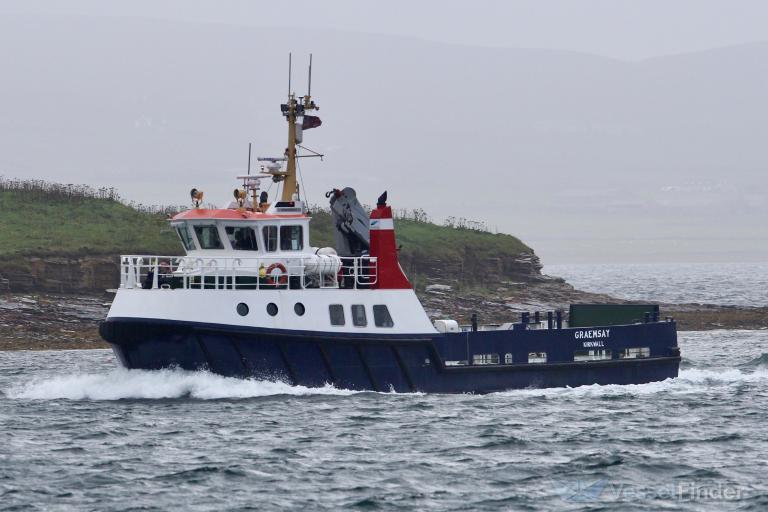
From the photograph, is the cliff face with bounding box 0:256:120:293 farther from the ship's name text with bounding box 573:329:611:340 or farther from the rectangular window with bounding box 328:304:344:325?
the ship's name text with bounding box 573:329:611:340

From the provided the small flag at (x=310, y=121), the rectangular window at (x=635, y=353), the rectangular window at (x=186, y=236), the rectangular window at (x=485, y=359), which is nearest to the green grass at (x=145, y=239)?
the small flag at (x=310, y=121)

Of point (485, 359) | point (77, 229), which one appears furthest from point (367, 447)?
point (77, 229)

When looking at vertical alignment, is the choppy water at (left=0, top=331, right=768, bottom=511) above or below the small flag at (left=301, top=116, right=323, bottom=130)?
below

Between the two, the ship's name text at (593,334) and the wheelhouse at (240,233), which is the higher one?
the wheelhouse at (240,233)

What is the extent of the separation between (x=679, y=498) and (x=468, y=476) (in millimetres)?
3463

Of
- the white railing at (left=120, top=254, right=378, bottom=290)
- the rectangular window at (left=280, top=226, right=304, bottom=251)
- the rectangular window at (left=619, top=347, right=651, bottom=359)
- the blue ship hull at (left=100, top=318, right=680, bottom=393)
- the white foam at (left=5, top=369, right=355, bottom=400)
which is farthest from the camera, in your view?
the rectangular window at (left=619, top=347, right=651, bottom=359)

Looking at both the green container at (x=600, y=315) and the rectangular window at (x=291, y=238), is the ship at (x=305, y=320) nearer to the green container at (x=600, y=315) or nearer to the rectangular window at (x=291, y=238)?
the rectangular window at (x=291, y=238)

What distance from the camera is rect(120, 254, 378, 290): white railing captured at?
3028cm

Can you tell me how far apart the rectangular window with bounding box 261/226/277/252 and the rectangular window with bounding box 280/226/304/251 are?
0.57 feet

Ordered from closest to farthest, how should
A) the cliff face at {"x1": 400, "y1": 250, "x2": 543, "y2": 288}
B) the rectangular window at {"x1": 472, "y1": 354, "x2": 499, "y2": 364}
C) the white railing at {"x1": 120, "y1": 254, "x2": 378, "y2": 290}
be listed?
the white railing at {"x1": 120, "y1": 254, "x2": 378, "y2": 290}, the rectangular window at {"x1": 472, "y1": 354, "x2": 499, "y2": 364}, the cliff face at {"x1": 400, "y1": 250, "x2": 543, "y2": 288}

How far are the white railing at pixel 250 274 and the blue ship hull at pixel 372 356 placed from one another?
4.08ft

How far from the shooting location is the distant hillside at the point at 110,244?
5066 centimetres

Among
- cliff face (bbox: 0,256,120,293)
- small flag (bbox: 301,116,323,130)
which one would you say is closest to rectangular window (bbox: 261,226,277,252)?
small flag (bbox: 301,116,323,130)

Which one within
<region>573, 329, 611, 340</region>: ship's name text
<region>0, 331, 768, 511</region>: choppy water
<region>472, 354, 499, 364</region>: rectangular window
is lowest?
<region>0, 331, 768, 511</region>: choppy water
